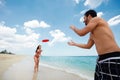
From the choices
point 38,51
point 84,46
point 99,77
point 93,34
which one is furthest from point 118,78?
point 38,51

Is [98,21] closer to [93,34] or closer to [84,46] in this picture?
[93,34]

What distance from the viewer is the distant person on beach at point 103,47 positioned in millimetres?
2242

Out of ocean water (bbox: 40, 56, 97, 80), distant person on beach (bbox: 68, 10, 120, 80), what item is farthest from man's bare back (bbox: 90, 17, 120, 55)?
ocean water (bbox: 40, 56, 97, 80)

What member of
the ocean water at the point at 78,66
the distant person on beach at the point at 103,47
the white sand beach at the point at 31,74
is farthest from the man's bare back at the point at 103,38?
the ocean water at the point at 78,66

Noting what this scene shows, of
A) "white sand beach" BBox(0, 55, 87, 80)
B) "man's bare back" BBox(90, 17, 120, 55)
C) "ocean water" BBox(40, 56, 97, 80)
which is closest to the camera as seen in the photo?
"man's bare back" BBox(90, 17, 120, 55)

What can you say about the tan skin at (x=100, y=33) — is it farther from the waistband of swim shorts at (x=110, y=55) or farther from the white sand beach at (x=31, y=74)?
the white sand beach at (x=31, y=74)

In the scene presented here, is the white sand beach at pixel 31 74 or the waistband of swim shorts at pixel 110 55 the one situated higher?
the waistband of swim shorts at pixel 110 55

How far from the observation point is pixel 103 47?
2.39 metres

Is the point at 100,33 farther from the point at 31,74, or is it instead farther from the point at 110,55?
the point at 31,74

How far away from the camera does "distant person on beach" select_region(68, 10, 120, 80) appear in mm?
2242

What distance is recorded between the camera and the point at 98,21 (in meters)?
2.46

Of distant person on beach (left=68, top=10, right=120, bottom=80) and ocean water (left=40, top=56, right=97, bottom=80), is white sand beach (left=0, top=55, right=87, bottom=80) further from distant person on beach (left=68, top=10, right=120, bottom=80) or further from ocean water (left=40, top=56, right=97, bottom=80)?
distant person on beach (left=68, top=10, right=120, bottom=80)

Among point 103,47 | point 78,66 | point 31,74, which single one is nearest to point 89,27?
point 103,47

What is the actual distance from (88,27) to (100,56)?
385mm
